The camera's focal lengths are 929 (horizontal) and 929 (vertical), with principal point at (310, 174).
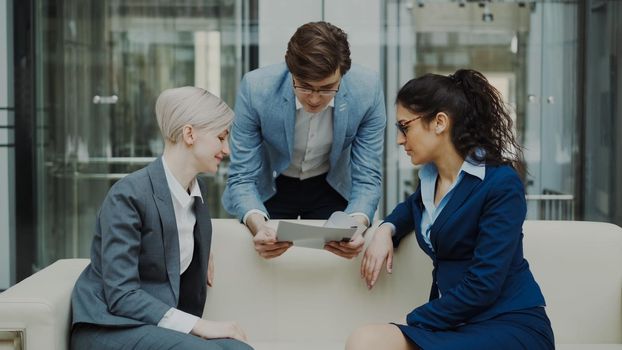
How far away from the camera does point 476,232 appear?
109 inches

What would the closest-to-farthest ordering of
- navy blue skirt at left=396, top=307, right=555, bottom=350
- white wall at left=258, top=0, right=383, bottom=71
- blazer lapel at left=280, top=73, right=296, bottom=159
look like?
1. navy blue skirt at left=396, top=307, right=555, bottom=350
2. blazer lapel at left=280, top=73, right=296, bottom=159
3. white wall at left=258, top=0, right=383, bottom=71

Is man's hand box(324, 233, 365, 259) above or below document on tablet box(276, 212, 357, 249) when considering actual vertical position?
below

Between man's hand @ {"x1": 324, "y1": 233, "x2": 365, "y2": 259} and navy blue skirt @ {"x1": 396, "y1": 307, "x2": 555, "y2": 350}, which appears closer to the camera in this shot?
navy blue skirt @ {"x1": 396, "y1": 307, "x2": 555, "y2": 350}

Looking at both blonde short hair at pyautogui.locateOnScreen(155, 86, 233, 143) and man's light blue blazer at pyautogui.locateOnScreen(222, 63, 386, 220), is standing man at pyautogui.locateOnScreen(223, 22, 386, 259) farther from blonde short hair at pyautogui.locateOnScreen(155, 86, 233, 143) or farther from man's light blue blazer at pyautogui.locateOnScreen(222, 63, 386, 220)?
blonde short hair at pyautogui.locateOnScreen(155, 86, 233, 143)

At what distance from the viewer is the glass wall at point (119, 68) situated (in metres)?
5.87

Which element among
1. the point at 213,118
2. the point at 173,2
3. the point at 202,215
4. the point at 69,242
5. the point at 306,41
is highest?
the point at 173,2

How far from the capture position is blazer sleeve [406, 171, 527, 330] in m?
2.66

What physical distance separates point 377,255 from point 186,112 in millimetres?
878

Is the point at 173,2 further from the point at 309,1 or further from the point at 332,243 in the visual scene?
the point at 332,243

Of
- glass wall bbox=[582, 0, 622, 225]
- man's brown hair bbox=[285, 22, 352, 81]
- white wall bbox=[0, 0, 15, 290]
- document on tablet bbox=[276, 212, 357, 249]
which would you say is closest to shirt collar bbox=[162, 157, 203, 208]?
document on tablet bbox=[276, 212, 357, 249]

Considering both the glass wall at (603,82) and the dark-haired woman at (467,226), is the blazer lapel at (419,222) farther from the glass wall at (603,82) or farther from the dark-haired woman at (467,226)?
the glass wall at (603,82)

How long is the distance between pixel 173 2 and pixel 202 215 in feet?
10.5

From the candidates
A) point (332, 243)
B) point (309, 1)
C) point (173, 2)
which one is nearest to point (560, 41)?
point (309, 1)

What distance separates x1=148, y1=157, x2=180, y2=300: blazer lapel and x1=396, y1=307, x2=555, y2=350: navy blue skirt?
70 centimetres
